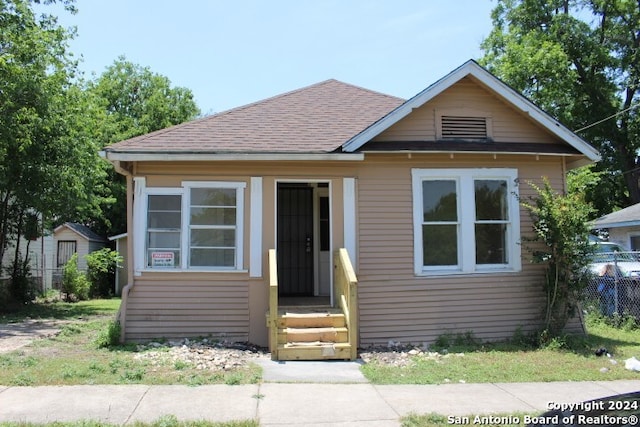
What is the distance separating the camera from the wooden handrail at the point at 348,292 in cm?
823

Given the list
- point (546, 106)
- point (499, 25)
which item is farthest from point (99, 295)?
point (499, 25)

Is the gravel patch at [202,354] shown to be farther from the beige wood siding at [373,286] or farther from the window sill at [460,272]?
the window sill at [460,272]

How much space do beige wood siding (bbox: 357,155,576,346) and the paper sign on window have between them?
10.9ft

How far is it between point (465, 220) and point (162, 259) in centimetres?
551

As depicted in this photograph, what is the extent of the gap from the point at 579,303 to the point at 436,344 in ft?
9.14

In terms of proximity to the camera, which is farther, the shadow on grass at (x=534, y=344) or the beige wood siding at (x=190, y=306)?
the beige wood siding at (x=190, y=306)

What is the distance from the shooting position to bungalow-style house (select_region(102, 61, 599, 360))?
9.16m

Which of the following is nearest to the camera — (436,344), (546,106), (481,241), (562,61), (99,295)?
(436,344)

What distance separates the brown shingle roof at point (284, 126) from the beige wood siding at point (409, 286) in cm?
127

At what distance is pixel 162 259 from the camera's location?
9.27 m

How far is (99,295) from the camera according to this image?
24.5 meters

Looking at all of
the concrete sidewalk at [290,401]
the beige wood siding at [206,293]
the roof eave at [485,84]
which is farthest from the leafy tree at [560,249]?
the beige wood siding at [206,293]

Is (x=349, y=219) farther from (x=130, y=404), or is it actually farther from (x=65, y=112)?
(x=65, y=112)

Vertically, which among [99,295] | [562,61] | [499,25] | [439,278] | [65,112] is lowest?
[99,295]
